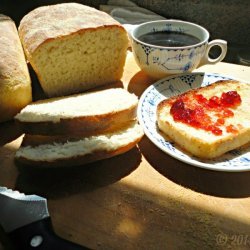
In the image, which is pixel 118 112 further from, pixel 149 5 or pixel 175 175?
pixel 149 5

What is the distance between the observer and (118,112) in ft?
5.45

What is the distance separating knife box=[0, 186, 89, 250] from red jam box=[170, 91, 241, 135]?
0.77 metres

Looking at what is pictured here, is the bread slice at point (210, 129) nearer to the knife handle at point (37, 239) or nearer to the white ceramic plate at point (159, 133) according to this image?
the white ceramic plate at point (159, 133)

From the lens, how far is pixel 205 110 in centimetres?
170

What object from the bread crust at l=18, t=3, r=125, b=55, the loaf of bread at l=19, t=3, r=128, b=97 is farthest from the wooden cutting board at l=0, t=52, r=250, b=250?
the bread crust at l=18, t=3, r=125, b=55

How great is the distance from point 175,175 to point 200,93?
0.51 meters

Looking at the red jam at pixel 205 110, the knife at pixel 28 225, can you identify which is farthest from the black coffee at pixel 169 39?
the knife at pixel 28 225

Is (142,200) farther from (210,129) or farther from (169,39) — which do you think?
(169,39)

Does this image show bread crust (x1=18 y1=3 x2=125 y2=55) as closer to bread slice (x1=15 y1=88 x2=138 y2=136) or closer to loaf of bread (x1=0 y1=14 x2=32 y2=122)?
loaf of bread (x1=0 y1=14 x2=32 y2=122)

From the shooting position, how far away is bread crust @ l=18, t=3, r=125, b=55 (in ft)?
6.24

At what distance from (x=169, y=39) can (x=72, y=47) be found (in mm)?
598

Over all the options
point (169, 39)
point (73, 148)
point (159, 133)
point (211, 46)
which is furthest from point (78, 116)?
point (211, 46)

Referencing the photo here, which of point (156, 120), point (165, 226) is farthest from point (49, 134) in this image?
point (165, 226)

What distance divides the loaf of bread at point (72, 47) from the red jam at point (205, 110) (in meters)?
0.56
